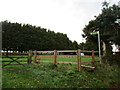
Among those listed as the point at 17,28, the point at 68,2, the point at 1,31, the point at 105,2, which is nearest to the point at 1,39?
the point at 1,31

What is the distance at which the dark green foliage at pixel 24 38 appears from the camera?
3286 centimetres

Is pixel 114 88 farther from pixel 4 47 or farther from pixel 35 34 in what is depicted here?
pixel 35 34

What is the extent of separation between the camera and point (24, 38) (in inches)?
1444

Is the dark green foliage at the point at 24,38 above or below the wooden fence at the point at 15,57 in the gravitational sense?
above

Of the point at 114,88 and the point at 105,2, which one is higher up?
the point at 105,2

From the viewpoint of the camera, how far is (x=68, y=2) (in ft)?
34.8

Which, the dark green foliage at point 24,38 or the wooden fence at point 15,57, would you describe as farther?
the dark green foliage at point 24,38

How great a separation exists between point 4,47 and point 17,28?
7.85 meters

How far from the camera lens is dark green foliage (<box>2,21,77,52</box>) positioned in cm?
3286

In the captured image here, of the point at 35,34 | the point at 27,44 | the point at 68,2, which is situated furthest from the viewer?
the point at 35,34

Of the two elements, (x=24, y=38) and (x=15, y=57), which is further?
(x=24, y=38)

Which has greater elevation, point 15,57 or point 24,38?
point 24,38

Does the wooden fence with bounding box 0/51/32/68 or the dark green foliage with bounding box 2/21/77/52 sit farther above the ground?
the dark green foliage with bounding box 2/21/77/52

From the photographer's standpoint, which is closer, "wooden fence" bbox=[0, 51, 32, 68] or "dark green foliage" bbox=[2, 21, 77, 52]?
"wooden fence" bbox=[0, 51, 32, 68]
